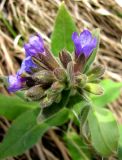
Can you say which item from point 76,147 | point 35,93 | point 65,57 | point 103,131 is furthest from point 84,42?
point 76,147

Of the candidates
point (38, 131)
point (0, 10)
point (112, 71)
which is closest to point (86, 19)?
point (112, 71)

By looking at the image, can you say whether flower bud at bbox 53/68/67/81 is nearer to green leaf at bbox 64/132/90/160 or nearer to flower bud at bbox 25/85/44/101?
flower bud at bbox 25/85/44/101

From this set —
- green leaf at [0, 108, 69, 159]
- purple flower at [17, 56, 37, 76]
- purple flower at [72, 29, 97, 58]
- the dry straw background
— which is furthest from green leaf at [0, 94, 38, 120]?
purple flower at [72, 29, 97, 58]

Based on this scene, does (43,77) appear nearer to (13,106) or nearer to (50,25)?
(13,106)

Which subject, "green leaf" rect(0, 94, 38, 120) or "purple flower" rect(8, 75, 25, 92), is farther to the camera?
"green leaf" rect(0, 94, 38, 120)

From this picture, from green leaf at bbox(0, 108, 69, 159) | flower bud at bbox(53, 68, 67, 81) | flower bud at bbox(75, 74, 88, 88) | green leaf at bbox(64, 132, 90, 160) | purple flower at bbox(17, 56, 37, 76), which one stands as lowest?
green leaf at bbox(64, 132, 90, 160)
